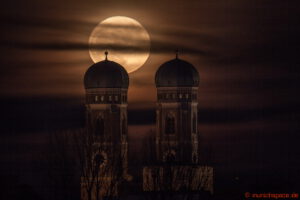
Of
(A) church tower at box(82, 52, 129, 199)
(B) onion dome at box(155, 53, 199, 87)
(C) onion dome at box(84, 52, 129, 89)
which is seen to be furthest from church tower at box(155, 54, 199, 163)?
(C) onion dome at box(84, 52, 129, 89)

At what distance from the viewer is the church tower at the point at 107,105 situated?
11212cm

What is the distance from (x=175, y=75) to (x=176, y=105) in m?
2.12

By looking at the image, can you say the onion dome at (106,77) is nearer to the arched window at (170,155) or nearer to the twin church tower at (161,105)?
the twin church tower at (161,105)

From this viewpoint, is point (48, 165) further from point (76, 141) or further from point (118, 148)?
point (118, 148)

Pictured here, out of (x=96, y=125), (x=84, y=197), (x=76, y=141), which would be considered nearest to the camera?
(x=76, y=141)

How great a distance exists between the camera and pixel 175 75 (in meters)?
114

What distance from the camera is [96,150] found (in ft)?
363

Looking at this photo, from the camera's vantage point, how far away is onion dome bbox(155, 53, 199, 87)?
113875mm

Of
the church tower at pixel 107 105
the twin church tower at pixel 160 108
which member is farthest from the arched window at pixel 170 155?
the church tower at pixel 107 105

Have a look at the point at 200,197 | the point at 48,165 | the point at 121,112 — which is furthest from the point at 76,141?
the point at 121,112

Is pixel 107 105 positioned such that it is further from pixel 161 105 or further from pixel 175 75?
pixel 175 75

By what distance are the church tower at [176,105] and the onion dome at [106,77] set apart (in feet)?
9.27

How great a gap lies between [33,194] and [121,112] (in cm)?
1280

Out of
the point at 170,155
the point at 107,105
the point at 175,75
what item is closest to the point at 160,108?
the point at 175,75
